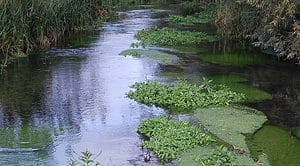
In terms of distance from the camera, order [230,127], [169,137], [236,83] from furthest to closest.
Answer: [236,83] < [230,127] < [169,137]

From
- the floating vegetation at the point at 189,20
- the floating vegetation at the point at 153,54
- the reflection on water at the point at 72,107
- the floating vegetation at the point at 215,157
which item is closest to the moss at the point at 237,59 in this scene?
the floating vegetation at the point at 153,54

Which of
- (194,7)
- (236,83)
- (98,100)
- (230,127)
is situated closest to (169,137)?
(230,127)

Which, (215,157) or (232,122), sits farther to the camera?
(232,122)

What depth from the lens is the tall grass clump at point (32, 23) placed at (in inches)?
412

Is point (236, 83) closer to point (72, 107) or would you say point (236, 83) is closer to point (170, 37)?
point (72, 107)

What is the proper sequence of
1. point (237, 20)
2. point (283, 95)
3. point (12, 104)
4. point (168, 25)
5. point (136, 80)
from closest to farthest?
point (12, 104)
point (283, 95)
point (136, 80)
point (237, 20)
point (168, 25)

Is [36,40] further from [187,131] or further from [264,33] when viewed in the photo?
[187,131]

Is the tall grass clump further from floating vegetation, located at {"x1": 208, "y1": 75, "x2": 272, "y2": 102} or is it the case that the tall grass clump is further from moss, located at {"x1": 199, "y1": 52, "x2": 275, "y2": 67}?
floating vegetation, located at {"x1": 208, "y1": 75, "x2": 272, "y2": 102}

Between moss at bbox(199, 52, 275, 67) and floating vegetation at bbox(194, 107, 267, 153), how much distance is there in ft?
11.9

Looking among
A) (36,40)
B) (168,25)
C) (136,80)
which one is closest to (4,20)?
(36,40)

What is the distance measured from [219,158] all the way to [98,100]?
2.97 meters

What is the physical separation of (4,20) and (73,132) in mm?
4602

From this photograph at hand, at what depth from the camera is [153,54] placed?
11.4 m

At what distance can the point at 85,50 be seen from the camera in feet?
39.5
